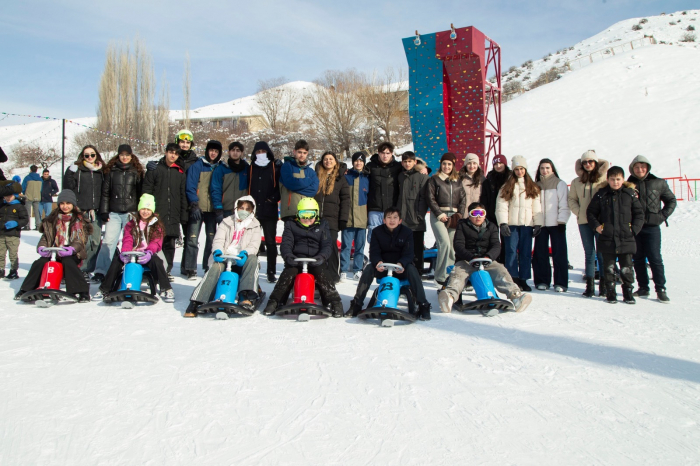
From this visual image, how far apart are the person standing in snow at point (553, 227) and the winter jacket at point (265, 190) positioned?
138 inches

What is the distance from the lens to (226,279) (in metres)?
4.61

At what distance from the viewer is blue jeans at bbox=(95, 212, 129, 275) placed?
20.2ft

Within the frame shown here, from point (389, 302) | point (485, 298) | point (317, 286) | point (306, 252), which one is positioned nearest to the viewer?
point (389, 302)

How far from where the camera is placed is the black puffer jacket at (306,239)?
5105 mm

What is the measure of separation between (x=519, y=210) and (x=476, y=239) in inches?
41.4

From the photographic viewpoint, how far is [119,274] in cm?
523

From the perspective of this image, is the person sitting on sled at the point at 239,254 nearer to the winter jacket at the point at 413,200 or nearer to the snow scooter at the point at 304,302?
the snow scooter at the point at 304,302

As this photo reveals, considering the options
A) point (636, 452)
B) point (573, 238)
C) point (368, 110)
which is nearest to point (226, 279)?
point (636, 452)

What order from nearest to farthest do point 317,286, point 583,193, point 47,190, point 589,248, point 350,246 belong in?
point 317,286
point 589,248
point 583,193
point 350,246
point 47,190

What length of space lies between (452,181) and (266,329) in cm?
339

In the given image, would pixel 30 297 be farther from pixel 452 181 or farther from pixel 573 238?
pixel 573 238

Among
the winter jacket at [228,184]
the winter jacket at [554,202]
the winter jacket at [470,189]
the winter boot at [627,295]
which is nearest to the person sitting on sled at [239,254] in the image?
the winter jacket at [228,184]

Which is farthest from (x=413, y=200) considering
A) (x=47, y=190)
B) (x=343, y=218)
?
(x=47, y=190)

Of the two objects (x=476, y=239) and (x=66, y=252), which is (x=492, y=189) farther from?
(x=66, y=252)
